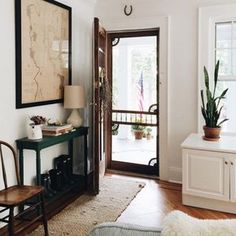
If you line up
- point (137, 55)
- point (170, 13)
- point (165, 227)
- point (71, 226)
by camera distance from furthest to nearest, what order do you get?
point (137, 55) < point (170, 13) < point (71, 226) < point (165, 227)

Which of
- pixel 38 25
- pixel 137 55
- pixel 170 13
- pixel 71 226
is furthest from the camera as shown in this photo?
pixel 137 55

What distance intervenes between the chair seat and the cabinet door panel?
1.55 metres

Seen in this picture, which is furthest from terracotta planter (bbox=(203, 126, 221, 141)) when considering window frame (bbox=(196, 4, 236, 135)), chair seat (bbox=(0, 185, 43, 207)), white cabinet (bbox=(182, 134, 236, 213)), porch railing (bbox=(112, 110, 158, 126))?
chair seat (bbox=(0, 185, 43, 207))

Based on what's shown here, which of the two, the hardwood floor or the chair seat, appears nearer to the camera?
the chair seat

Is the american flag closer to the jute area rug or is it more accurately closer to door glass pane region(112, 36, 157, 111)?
door glass pane region(112, 36, 157, 111)

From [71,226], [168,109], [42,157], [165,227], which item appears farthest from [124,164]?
[165,227]

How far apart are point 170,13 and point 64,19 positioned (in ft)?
4.49

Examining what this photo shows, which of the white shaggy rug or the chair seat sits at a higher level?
the white shaggy rug

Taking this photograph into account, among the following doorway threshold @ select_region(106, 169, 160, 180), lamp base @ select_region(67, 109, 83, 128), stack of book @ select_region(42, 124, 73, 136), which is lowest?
doorway threshold @ select_region(106, 169, 160, 180)

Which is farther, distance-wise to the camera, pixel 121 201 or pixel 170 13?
pixel 170 13

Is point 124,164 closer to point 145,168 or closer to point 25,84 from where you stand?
point 145,168

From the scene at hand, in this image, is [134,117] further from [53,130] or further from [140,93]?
[53,130]

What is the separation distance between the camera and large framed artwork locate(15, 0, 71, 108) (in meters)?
2.90

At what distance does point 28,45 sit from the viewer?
2988 millimetres
